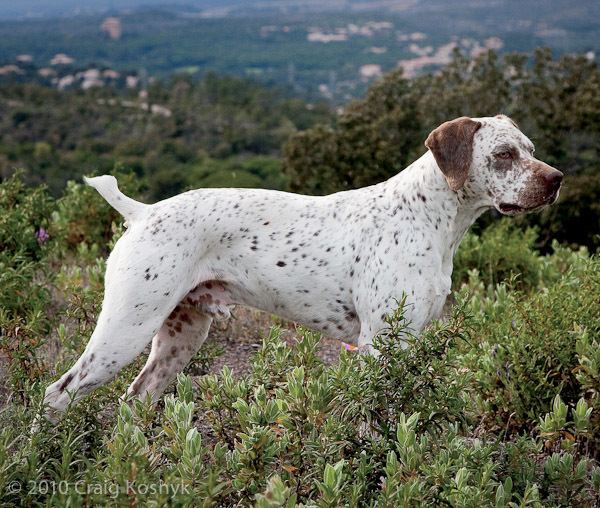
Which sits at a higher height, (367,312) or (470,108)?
(367,312)

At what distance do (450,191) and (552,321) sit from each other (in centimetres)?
97

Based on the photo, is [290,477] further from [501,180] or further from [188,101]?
[188,101]

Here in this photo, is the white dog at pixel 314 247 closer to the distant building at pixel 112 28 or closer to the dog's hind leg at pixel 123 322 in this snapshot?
the dog's hind leg at pixel 123 322

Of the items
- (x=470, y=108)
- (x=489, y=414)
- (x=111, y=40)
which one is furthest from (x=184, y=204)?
(x=111, y=40)

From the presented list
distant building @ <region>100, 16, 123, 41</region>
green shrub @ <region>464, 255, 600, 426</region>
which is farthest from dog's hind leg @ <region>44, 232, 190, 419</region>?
distant building @ <region>100, 16, 123, 41</region>

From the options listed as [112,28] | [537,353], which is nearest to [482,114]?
[537,353]

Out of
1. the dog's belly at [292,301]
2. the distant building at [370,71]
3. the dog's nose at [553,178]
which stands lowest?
the distant building at [370,71]

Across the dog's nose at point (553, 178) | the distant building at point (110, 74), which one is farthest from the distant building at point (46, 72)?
the dog's nose at point (553, 178)

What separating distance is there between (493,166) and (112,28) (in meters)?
154

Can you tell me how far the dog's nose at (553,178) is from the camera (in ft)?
11.8

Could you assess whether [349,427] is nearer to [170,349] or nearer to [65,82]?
[170,349]

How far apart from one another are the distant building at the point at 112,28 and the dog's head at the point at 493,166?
148 m

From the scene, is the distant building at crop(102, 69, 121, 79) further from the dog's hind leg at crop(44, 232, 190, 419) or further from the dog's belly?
Result: the dog's hind leg at crop(44, 232, 190, 419)

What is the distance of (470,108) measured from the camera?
59.0 feet
